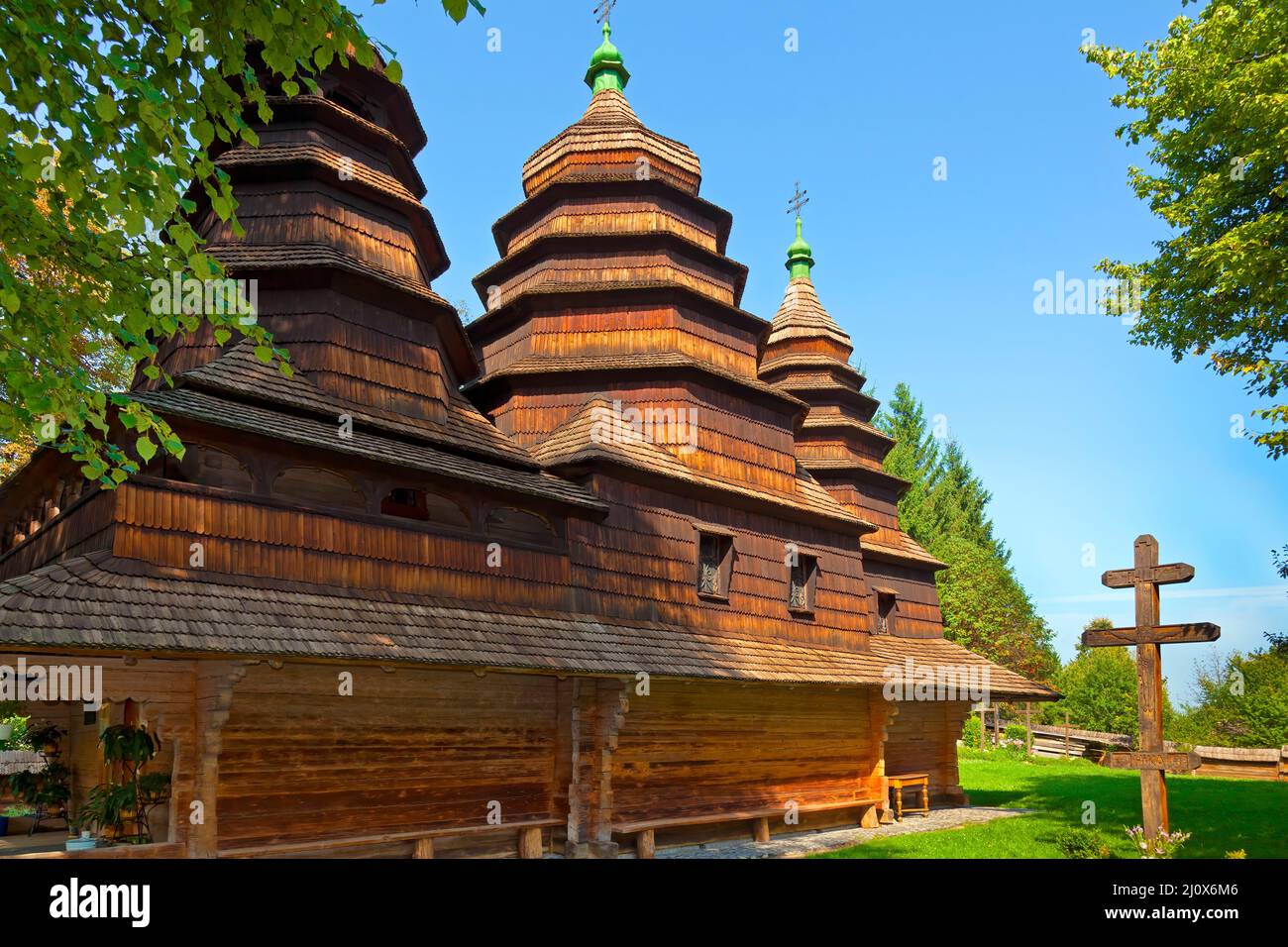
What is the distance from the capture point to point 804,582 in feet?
58.5

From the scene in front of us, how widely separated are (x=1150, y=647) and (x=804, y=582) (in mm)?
7368

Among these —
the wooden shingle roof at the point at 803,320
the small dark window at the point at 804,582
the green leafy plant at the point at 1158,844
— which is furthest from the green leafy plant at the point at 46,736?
the wooden shingle roof at the point at 803,320

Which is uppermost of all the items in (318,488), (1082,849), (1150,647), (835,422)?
(835,422)

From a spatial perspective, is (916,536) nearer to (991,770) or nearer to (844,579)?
(991,770)

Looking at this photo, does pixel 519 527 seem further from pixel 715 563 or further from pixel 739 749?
pixel 739 749

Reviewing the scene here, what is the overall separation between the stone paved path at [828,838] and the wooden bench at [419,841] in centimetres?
218

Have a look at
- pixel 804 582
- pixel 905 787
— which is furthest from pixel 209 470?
pixel 905 787

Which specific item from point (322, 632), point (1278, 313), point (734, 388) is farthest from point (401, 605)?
point (1278, 313)

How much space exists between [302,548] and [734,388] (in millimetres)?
9482

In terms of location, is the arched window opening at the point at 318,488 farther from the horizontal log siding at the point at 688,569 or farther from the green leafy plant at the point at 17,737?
the green leafy plant at the point at 17,737

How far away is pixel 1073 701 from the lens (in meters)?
40.7
